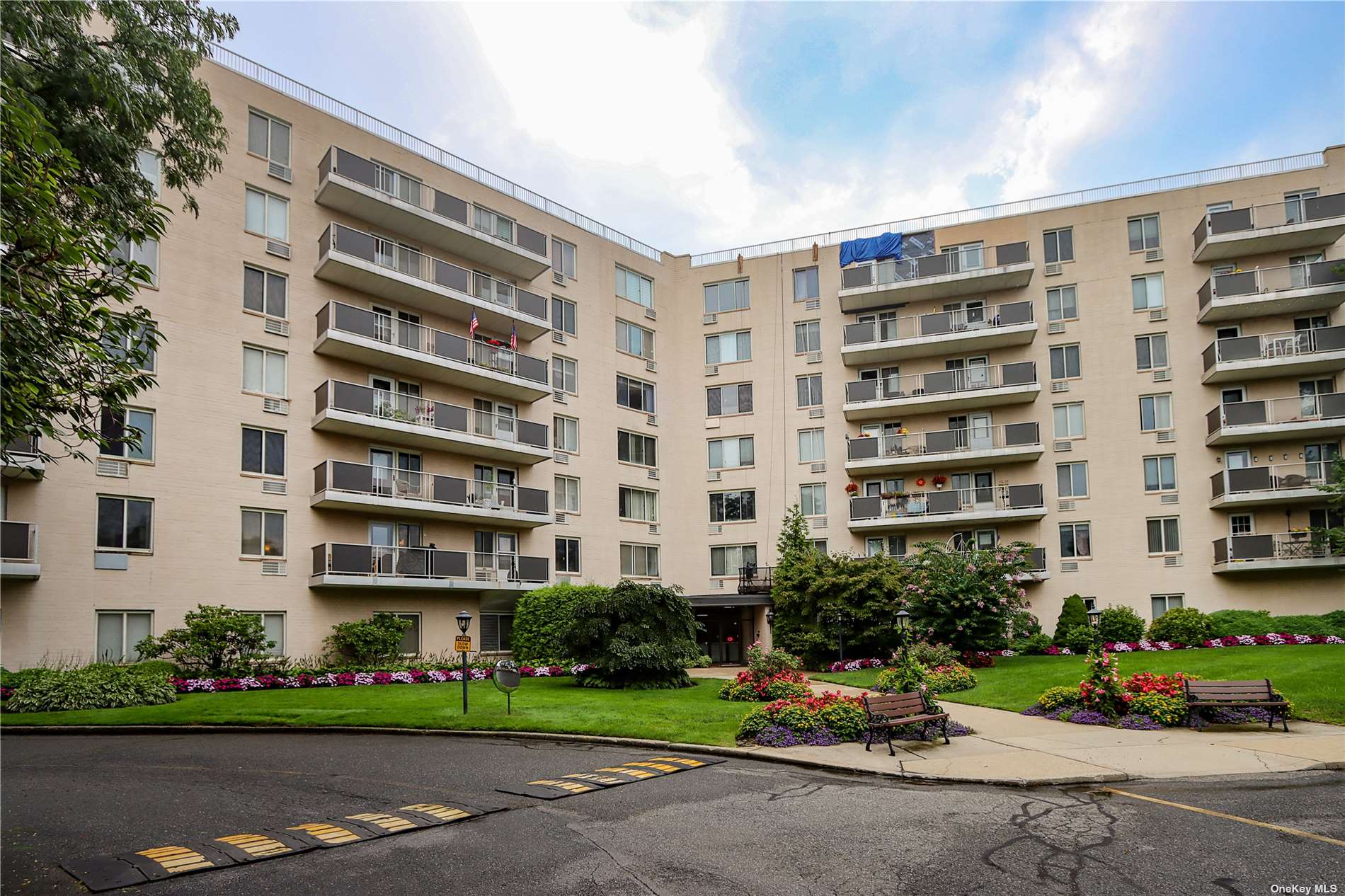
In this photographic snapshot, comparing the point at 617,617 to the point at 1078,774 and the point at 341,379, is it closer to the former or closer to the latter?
the point at 341,379

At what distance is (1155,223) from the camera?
38.9 meters

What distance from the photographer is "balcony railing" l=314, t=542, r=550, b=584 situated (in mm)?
29453

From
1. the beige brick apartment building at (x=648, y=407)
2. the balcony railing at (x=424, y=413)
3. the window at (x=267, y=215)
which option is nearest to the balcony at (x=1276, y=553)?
the beige brick apartment building at (x=648, y=407)

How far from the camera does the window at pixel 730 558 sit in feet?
139

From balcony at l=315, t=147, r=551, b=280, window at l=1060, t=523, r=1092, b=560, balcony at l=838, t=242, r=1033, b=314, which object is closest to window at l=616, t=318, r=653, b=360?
balcony at l=315, t=147, r=551, b=280

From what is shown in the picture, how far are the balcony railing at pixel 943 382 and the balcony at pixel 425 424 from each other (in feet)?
45.9

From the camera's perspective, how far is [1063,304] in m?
39.8

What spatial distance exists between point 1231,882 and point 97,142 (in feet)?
43.2

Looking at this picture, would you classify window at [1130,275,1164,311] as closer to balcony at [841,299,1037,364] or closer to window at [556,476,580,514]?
balcony at [841,299,1037,364]

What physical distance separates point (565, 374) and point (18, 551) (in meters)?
20.8

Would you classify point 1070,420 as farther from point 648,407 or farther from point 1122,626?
point 648,407

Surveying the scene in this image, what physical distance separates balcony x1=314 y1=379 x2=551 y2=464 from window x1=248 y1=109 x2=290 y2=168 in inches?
300

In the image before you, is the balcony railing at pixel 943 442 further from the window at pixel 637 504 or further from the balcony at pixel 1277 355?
the window at pixel 637 504

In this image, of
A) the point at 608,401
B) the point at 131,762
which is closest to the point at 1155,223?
the point at 608,401
